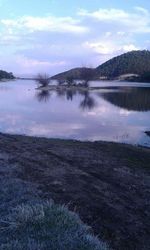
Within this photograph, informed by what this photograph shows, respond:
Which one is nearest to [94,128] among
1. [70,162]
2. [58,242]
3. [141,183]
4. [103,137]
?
[103,137]

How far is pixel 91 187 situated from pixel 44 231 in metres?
5.46

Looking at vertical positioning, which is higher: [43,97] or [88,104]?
[88,104]

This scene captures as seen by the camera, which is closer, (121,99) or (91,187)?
(91,187)

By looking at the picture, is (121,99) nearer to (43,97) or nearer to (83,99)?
(83,99)

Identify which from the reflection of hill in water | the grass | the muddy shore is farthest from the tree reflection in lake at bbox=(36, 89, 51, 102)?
the grass

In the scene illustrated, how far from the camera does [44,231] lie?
20.1ft

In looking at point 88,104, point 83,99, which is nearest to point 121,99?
point 83,99

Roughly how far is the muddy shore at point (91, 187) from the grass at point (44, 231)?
41.2 inches

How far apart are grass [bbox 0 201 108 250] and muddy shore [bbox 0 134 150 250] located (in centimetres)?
105

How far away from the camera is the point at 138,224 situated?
9.16 metres

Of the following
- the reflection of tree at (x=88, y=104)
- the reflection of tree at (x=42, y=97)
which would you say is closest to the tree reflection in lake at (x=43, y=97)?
the reflection of tree at (x=42, y=97)

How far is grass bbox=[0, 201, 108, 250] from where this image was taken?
18.9ft

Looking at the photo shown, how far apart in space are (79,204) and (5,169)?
10.4ft

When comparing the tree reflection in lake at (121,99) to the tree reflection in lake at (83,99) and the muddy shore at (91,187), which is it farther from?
the muddy shore at (91,187)
